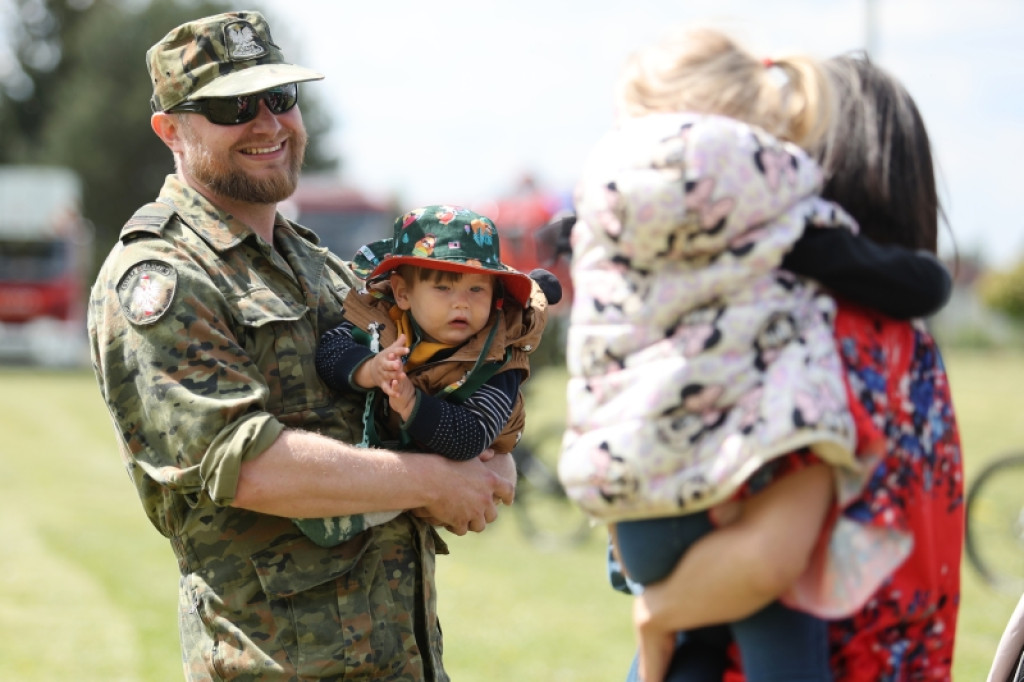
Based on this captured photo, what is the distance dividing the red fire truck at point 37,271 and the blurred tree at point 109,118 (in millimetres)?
9475

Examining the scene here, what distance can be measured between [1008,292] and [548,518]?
122 ft

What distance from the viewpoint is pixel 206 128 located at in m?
2.86

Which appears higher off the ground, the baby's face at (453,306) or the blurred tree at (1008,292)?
the baby's face at (453,306)

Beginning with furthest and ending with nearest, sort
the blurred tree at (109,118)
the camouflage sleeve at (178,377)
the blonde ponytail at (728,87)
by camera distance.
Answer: the blurred tree at (109,118), the camouflage sleeve at (178,377), the blonde ponytail at (728,87)

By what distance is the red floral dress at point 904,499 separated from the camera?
1.84m

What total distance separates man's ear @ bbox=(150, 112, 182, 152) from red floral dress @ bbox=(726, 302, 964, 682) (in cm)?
176

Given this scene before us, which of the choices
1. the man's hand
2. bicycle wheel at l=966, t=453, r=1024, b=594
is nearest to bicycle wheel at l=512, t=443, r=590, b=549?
bicycle wheel at l=966, t=453, r=1024, b=594

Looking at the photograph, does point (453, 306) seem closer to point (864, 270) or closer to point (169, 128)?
point (169, 128)

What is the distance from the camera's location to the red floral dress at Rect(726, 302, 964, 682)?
6.05ft

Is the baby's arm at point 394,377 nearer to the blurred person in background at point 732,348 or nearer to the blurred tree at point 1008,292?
the blurred person in background at point 732,348

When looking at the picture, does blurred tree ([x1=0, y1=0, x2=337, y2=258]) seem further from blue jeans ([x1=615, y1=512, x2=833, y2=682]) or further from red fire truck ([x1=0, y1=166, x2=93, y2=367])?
blue jeans ([x1=615, y1=512, x2=833, y2=682])

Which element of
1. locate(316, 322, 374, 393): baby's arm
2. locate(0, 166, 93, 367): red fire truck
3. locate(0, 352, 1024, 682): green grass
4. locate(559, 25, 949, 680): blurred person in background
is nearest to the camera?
locate(559, 25, 949, 680): blurred person in background

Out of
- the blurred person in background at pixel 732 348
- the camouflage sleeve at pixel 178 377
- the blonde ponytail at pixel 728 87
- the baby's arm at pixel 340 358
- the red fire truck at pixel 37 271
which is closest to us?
the blurred person in background at pixel 732 348

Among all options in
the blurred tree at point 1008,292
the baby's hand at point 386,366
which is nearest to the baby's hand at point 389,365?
the baby's hand at point 386,366
